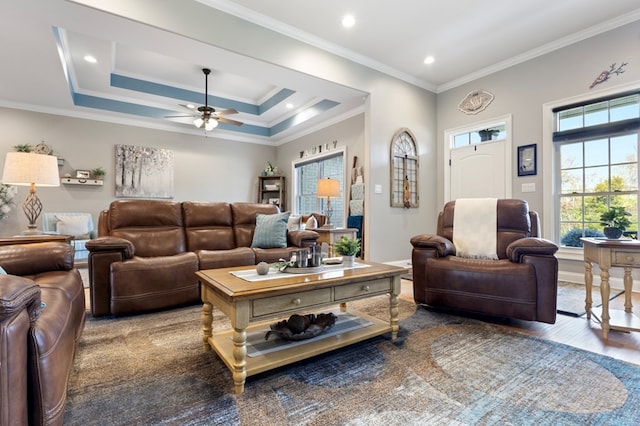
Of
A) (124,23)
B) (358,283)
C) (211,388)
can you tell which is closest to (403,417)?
(358,283)

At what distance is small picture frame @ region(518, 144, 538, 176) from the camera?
4.14 metres

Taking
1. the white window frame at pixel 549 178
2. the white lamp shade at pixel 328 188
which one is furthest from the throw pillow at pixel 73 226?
the white window frame at pixel 549 178

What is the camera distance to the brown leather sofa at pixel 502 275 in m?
2.27

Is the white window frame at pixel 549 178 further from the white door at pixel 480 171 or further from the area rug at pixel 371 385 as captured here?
the area rug at pixel 371 385

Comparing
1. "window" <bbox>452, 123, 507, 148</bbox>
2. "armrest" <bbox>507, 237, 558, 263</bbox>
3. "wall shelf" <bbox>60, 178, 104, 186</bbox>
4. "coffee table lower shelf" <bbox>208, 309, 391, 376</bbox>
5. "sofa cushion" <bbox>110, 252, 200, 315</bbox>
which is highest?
"window" <bbox>452, 123, 507, 148</bbox>

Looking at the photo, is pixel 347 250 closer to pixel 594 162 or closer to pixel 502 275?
pixel 502 275

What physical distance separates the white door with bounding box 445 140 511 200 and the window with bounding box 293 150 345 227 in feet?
6.37

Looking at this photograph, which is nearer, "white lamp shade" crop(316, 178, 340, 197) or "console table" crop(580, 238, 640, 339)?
"console table" crop(580, 238, 640, 339)

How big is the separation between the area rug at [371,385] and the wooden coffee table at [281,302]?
0.10 m

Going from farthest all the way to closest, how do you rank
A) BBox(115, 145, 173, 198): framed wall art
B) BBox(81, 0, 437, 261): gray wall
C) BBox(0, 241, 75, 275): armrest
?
BBox(115, 145, 173, 198): framed wall art
BBox(81, 0, 437, 261): gray wall
BBox(0, 241, 75, 275): armrest

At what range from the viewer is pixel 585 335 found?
2.20 m

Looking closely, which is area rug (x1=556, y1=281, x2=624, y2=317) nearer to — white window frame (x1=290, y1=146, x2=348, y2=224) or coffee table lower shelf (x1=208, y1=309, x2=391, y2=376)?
coffee table lower shelf (x1=208, y1=309, x2=391, y2=376)

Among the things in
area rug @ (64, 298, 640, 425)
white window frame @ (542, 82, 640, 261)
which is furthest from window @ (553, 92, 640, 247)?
→ area rug @ (64, 298, 640, 425)

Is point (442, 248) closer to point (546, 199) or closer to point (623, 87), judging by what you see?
point (546, 199)
